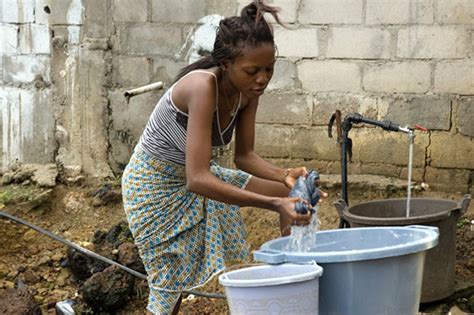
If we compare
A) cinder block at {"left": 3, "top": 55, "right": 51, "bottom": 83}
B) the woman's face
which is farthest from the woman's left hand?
cinder block at {"left": 3, "top": 55, "right": 51, "bottom": 83}

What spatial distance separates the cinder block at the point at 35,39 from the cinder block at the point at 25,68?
0.05 m

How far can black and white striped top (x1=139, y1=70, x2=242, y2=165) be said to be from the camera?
390cm

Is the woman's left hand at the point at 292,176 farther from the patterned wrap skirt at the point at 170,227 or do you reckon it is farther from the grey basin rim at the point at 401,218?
the grey basin rim at the point at 401,218

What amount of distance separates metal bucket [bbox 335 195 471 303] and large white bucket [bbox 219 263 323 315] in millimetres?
1350

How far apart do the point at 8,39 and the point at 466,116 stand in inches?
132

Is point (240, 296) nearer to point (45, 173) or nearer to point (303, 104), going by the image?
point (303, 104)

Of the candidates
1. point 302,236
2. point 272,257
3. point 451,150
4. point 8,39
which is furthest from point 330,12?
point 272,257

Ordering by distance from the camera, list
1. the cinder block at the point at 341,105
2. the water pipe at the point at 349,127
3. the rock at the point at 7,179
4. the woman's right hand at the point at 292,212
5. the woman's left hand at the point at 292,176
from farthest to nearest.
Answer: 1. the rock at the point at 7,179
2. the cinder block at the point at 341,105
3. the water pipe at the point at 349,127
4. the woman's left hand at the point at 292,176
5. the woman's right hand at the point at 292,212

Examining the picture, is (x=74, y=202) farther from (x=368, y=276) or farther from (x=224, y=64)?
(x=368, y=276)

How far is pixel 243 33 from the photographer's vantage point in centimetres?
358

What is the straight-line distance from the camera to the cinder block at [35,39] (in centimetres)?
661

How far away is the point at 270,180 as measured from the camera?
161 inches

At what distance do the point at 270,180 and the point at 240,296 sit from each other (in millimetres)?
984

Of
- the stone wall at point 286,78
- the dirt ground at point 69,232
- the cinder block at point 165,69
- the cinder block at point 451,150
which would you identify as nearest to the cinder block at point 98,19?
the stone wall at point 286,78
